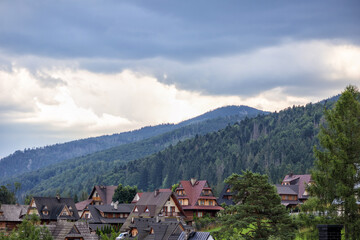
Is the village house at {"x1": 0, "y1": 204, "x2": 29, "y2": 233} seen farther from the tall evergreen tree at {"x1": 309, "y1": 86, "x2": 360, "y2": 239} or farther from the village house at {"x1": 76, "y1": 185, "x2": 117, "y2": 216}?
the tall evergreen tree at {"x1": 309, "y1": 86, "x2": 360, "y2": 239}

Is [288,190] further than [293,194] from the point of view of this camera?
Yes

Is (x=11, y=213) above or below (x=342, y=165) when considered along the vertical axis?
below

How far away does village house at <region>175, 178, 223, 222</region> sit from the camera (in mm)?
114125

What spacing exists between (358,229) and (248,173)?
66.8 ft

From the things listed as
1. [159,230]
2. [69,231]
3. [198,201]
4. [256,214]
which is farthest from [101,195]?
[256,214]

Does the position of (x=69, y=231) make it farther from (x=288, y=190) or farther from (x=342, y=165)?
(x=342, y=165)

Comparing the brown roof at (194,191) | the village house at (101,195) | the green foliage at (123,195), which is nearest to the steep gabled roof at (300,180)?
the brown roof at (194,191)

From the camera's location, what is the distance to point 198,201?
115188mm

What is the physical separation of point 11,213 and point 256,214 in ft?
262

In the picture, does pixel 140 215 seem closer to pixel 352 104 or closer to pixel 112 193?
pixel 112 193

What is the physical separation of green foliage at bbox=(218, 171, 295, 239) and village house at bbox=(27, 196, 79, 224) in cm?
7656

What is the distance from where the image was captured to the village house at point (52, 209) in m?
128

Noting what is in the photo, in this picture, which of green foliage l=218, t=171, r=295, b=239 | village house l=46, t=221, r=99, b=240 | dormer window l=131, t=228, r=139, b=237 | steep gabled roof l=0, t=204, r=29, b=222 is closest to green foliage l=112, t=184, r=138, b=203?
steep gabled roof l=0, t=204, r=29, b=222

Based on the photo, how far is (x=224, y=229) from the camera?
56.8 metres
